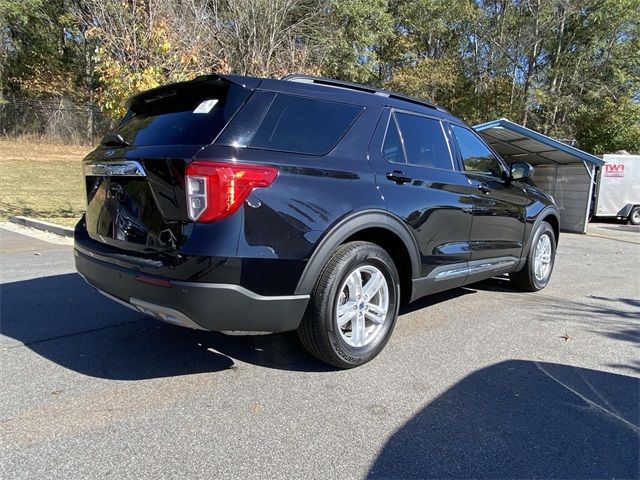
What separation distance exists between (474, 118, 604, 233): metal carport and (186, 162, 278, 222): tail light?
38.7 ft

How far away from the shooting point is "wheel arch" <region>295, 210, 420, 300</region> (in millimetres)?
→ 3166

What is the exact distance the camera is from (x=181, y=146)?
2.98m

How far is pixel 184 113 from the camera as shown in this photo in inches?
130

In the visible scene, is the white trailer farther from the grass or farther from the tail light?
the tail light

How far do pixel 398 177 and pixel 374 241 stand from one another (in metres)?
0.52

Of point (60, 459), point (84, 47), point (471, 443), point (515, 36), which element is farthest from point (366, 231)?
point (84, 47)

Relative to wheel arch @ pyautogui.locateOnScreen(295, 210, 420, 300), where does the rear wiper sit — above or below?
above

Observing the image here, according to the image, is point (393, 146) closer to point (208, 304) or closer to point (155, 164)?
point (155, 164)

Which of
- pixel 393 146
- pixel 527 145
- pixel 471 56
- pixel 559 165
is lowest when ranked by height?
pixel 393 146

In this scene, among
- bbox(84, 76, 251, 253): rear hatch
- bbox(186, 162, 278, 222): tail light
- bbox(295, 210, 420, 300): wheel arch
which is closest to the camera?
bbox(186, 162, 278, 222): tail light

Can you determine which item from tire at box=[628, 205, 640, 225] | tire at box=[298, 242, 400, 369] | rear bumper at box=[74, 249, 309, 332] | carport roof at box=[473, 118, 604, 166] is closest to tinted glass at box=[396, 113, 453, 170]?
tire at box=[298, 242, 400, 369]

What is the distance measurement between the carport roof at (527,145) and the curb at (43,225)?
9.48 metres

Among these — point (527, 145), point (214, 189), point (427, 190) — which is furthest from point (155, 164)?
point (527, 145)

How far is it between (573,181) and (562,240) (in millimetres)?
4369
